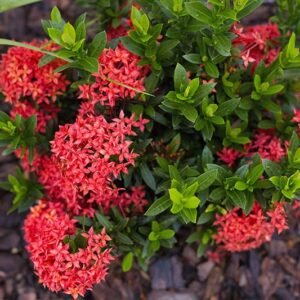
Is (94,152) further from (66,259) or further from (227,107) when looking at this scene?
(227,107)

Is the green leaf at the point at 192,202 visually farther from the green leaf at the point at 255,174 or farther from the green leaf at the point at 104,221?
the green leaf at the point at 104,221

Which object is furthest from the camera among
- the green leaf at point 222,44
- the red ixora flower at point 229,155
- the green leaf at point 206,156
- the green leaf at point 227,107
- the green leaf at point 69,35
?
the red ixora flower at point 229,155

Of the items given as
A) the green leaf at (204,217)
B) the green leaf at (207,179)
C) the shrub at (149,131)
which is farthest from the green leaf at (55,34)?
the green leaf at (204,217)

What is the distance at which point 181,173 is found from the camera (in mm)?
2188

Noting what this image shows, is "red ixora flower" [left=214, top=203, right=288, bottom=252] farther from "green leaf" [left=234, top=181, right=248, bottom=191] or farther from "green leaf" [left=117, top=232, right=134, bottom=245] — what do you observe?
"green leaf" [left=117, top=232, right=134, bottom=245]

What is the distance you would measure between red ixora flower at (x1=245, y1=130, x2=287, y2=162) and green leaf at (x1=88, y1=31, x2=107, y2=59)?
85cm

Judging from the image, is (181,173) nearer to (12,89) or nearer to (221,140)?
(221,140)

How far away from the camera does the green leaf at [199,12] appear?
6.48 ft

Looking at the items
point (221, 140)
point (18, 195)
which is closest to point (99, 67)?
point (221, 140)

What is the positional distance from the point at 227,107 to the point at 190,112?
0.20 metres

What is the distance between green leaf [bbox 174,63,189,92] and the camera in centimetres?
205

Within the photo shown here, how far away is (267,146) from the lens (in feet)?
7.86

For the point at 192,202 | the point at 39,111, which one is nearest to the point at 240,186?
the point at 192,202

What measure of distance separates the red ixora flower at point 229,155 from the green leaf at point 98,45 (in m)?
0.75
